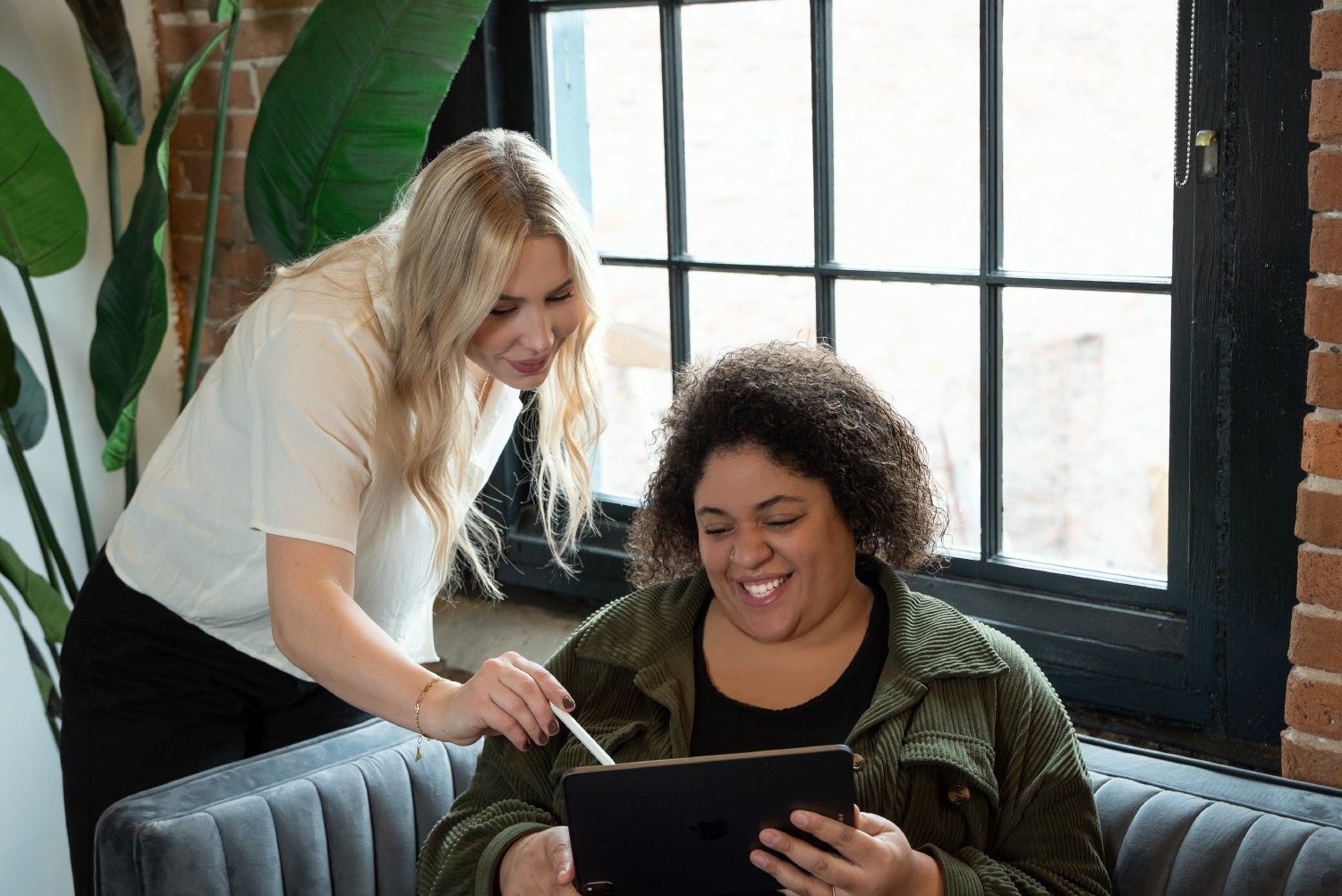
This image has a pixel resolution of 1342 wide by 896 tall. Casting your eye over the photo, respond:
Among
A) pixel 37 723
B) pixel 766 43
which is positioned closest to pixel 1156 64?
pixel 766 43

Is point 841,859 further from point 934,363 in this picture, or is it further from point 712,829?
point 934,363

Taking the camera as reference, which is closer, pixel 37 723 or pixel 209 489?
pixel 209 489

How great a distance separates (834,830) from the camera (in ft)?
4.40

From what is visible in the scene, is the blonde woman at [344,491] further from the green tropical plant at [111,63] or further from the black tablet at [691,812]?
the green tropical plant at [111,63]

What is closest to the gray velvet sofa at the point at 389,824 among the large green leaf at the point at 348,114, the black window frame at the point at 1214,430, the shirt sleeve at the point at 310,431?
the black window frame at the point at 1214,430

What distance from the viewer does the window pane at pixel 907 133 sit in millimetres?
2168

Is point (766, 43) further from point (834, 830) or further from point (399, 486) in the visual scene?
point (834, 830)

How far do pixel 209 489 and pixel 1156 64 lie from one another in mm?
1454

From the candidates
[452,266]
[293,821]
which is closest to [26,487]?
[293,821]

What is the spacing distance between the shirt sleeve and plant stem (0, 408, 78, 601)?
1.08m

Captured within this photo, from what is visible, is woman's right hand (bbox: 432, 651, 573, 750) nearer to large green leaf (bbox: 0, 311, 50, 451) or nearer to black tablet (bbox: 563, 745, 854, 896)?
black tablet (bbox: 563, 745, 854, 896)

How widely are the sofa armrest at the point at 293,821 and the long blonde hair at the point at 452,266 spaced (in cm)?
37

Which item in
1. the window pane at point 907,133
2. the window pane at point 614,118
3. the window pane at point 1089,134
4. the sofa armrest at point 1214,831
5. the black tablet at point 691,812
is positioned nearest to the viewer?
the black tablet at point 691,812

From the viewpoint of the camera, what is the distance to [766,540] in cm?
168
